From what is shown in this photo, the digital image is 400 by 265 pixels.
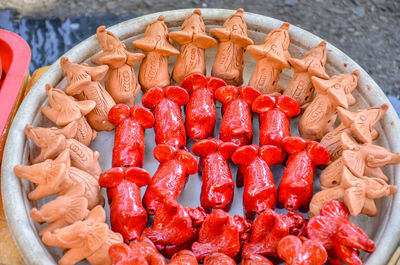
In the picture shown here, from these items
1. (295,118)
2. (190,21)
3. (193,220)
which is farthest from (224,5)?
(193,220)

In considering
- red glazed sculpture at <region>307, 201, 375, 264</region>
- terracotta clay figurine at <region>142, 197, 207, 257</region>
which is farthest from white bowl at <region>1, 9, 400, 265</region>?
terracotta clay figurine at <region>142, 197, 207, 257</region>

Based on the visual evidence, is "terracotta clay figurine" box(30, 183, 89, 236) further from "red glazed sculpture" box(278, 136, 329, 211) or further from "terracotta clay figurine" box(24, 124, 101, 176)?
"red glazed sculpture" box(278, 136, 329, 211)

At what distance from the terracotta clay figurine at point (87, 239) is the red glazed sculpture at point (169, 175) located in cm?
16

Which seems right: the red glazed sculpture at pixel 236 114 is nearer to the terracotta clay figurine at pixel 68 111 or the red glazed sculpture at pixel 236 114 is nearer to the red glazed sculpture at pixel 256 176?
the red glazed sculpture at pixel 256 176

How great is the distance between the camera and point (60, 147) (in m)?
1.19

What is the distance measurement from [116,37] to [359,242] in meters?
0.95

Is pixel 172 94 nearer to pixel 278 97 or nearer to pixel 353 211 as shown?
pixel 278 97

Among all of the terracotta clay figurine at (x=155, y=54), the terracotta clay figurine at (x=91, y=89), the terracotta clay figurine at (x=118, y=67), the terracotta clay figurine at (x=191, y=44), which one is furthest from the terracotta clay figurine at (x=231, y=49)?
the terracotta clay figurine at (x=91, y=89)

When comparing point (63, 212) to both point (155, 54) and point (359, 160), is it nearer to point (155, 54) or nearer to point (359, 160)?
point (155, 54)

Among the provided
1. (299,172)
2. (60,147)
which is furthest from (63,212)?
(299,172)

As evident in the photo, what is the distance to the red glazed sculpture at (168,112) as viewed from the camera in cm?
131

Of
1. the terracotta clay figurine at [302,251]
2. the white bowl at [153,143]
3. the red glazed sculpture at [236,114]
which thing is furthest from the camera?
the red glazed sculpture at [236,114]

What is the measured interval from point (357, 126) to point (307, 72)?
10.5 inches

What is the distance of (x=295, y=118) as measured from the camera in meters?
1.48
